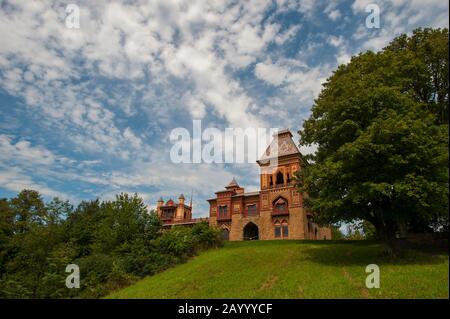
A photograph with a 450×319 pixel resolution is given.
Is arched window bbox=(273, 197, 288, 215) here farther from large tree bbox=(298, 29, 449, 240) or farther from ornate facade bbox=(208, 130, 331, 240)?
large tree bbox=(298, 29, 449, 240)

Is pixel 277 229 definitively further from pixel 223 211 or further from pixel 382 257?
pixel 382 257

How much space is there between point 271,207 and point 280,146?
11.2 m

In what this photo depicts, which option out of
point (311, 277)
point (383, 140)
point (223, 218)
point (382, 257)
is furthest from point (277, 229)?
point (383, 140)

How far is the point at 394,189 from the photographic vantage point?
15.5 metres

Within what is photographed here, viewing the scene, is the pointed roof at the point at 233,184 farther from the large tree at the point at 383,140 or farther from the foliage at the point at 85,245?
the large tree at the point at 383,140

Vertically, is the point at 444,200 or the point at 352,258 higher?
the point at 444,200

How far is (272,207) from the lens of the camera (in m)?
46.5

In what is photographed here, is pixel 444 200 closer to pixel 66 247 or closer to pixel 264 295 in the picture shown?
pixel 264 295

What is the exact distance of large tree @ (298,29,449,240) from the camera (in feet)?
50.8

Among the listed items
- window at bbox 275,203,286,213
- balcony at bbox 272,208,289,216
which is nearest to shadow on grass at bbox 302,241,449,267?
balcony at bbox 272,208,289,216

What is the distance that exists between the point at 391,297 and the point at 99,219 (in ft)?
139

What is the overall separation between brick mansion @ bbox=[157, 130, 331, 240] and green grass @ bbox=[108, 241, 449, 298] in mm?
19518

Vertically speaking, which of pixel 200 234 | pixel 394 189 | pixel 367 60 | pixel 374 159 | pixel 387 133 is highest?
pixel 367 60
